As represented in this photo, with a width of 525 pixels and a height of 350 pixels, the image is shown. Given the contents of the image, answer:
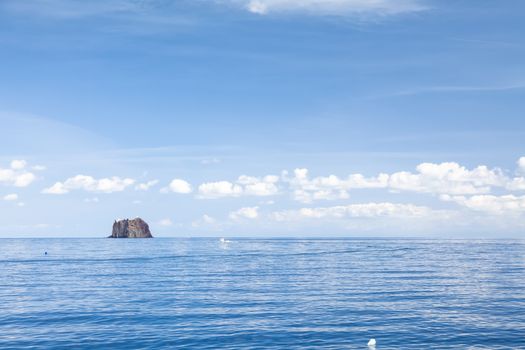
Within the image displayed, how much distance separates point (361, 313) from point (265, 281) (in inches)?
1307

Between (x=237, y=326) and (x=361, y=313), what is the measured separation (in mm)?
14802

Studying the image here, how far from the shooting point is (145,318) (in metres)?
52.7

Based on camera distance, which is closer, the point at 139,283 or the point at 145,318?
the point at 145,318

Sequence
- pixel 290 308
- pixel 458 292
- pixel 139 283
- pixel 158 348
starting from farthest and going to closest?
pixel 139 283 < pixel 458 292 < pixel 290 308 < pixel 158 348

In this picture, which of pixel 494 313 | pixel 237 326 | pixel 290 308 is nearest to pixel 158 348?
pixel 237 326

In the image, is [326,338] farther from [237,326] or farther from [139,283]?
[139,283]

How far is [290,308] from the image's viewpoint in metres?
57.9

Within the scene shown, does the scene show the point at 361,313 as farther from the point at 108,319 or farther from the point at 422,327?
the point at 108,319

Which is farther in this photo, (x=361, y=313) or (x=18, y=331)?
(x=361, y=313)

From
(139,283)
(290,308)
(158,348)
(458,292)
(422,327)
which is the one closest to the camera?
(158,348)

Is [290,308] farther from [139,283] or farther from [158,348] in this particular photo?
[139,283]

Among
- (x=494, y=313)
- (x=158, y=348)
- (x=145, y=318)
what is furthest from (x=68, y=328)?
(x=494, y=313)

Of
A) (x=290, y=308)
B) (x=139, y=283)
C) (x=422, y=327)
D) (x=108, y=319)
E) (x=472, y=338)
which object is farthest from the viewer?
(x=139, y=283)

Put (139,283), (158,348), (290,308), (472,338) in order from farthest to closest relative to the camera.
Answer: (139,283) < (290,308) < (472,338) < (158,348)
